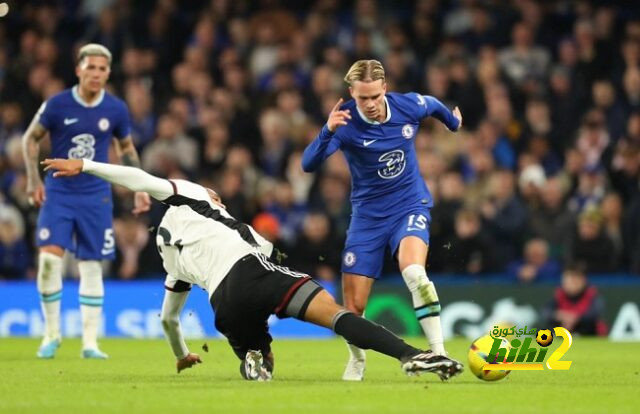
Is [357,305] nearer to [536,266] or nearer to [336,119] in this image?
[336,119]

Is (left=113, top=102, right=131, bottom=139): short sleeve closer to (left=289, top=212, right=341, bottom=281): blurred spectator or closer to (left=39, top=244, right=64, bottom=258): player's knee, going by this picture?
(left=39, top=244, right=64, bottom=258): player's knee

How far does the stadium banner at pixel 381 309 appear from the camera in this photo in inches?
661

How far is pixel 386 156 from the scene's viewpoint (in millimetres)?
10266

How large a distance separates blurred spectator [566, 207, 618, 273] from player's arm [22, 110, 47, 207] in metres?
7.22

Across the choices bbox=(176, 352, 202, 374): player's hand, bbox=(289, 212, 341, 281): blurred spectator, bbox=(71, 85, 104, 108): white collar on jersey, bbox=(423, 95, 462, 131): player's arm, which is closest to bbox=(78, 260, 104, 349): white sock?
bbox=(71, 85, 104, 108): white collar on jersey

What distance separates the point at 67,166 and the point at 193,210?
93 centimetres

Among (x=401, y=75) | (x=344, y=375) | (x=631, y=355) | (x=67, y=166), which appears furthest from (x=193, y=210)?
(x=401, y=75)

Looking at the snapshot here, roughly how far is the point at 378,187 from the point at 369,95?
2.55 ft

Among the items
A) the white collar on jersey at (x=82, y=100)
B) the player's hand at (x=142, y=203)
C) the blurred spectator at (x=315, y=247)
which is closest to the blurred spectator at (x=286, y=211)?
the blurred spectator at (x=315, y=247)

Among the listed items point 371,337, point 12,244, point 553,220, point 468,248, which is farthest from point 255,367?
point 12,244

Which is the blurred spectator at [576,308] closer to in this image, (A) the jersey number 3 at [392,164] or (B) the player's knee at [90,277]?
(B) the player's knee at [90,277]

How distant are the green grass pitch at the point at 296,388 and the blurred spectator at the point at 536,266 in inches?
157

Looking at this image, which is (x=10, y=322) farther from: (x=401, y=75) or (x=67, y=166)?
(x=67, y=166)

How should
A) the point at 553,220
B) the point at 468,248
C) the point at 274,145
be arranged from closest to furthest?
the point at 468,248 < the point at 553,220 < the point at 274,145
